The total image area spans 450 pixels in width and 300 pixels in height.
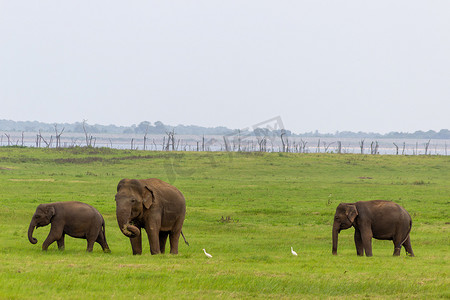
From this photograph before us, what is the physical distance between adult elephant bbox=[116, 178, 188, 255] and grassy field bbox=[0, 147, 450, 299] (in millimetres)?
677

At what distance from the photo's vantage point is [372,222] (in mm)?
19562

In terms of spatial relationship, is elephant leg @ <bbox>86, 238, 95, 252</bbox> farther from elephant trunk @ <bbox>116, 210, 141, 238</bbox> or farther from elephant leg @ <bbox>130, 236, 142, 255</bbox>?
elephant trunk @ <bbox>116, 210, 141, 238</bbox>

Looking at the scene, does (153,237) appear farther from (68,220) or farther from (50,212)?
(50,212)

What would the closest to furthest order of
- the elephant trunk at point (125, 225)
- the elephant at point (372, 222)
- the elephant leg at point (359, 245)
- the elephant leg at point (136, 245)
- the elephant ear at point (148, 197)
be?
1. the elephant trunk at point (125, 225)
2. the elephant ear at point (148, 197)
3. the elephant leg at point (136, 245)
4. the elephant at point (372, 222)
5. the elephant leg at point (359, 245)

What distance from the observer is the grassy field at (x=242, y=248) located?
1282 cm

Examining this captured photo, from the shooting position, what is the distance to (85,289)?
40.0 feet

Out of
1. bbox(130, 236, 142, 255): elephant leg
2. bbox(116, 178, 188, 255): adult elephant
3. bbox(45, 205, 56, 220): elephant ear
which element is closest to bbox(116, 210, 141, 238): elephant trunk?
bbox(116, 178, 188, 255): adult elephant

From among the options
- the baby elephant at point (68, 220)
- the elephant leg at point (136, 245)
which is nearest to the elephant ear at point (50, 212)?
the baby elephant at point (68, 220)

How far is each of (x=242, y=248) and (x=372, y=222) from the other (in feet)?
13.2

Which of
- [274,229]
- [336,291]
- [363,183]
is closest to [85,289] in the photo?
[336,291]

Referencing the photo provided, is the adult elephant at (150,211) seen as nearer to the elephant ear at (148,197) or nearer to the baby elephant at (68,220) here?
the elephant ear at (148,197)

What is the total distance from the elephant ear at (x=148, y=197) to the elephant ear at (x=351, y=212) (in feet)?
18.2

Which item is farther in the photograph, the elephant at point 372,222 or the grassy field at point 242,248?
the elephant at point 372,222

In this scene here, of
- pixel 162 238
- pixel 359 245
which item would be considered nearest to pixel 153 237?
pixel 162 238
